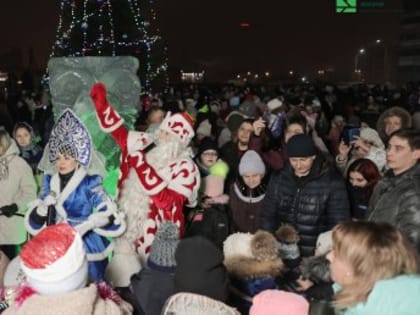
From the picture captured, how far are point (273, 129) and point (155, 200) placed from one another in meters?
3.00

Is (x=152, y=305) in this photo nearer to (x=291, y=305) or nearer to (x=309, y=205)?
(x=291, y=305)

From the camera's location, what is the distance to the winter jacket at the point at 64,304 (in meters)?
2.76

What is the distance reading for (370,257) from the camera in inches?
105

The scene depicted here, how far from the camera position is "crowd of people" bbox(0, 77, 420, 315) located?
279 cm

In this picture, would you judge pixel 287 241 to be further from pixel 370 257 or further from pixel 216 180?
pixel 370 257

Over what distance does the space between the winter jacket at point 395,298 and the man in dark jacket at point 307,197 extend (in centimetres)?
221

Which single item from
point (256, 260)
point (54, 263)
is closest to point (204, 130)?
point (256, 260)

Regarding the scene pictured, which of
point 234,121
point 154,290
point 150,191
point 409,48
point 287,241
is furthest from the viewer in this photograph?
point 409,48

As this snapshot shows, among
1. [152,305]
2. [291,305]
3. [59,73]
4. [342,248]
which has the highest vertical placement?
[59,73]

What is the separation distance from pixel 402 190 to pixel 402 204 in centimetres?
13

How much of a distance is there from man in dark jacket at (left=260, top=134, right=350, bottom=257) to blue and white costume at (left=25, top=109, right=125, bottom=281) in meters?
1.31

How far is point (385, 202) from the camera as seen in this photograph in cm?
439

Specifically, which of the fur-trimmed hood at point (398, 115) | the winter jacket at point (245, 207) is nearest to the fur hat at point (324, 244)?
the winter jacket at point (245, 207)

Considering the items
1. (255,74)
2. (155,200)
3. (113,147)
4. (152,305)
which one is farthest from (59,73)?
(255,74)
